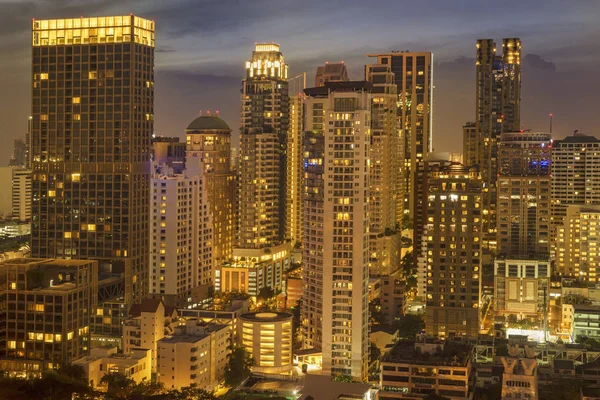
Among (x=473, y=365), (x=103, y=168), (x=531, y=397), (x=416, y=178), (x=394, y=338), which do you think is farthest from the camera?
(x=416, y=178)

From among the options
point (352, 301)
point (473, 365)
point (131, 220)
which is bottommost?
point (473, 365)

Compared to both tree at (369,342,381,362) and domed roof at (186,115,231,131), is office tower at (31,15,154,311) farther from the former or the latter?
domed roof at (186,115,231,131)

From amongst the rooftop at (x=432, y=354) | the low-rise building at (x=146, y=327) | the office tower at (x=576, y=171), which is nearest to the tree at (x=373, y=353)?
the rooftop at (x=432, y=354)

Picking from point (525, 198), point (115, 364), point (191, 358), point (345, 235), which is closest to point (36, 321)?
point (115, 364)

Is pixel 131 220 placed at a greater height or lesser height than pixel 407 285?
greater

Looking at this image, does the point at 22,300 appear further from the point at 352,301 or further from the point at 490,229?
the point at 490,229

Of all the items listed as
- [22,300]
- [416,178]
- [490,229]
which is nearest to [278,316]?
[22,300]

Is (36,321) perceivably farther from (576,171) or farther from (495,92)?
(576,171)
